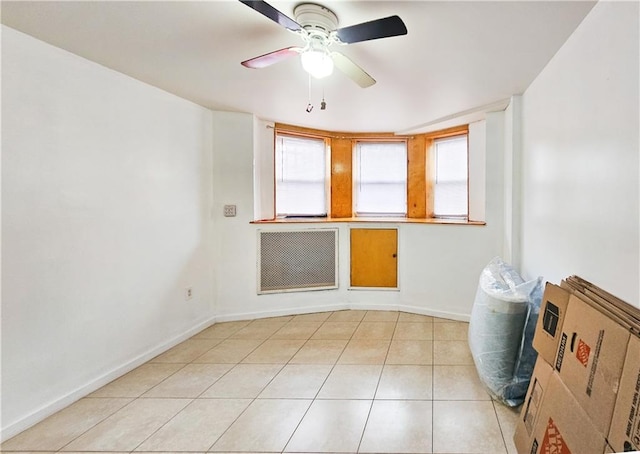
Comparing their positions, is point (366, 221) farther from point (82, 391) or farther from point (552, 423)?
point (82, 391)

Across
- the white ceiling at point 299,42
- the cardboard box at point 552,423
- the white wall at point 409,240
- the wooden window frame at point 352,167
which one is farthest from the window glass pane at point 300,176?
the cardboard box at point 552,423

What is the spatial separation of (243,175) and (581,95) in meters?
2.89

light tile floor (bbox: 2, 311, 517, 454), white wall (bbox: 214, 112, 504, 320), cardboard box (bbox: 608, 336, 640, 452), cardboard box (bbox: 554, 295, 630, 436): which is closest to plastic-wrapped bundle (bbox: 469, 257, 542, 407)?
light tile floor (bbox: 2, 311, 517, 454)

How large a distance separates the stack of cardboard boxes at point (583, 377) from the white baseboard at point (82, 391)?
2589mm

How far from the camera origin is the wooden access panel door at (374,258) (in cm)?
397

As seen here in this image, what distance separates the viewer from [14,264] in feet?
6.06

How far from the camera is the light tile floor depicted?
1716mm

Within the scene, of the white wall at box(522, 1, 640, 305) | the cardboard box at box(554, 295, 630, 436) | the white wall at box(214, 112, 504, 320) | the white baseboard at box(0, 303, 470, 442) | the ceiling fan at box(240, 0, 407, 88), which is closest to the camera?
the cardboard box at box(554, 295, 630, 436)

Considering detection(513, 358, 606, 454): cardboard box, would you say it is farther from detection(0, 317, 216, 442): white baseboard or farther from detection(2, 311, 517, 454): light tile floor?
detection(0, 317, 216, 442): white baseboard

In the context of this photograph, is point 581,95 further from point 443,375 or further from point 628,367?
point 443,375

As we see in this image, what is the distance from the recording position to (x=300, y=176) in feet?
13.9

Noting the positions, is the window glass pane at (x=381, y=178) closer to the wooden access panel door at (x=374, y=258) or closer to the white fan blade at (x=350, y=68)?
the wooden access panel door at (x=374, y=258)

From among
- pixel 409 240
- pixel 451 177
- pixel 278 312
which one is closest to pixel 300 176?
pixel 409 240

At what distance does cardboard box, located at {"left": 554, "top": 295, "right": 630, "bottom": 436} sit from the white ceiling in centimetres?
147
